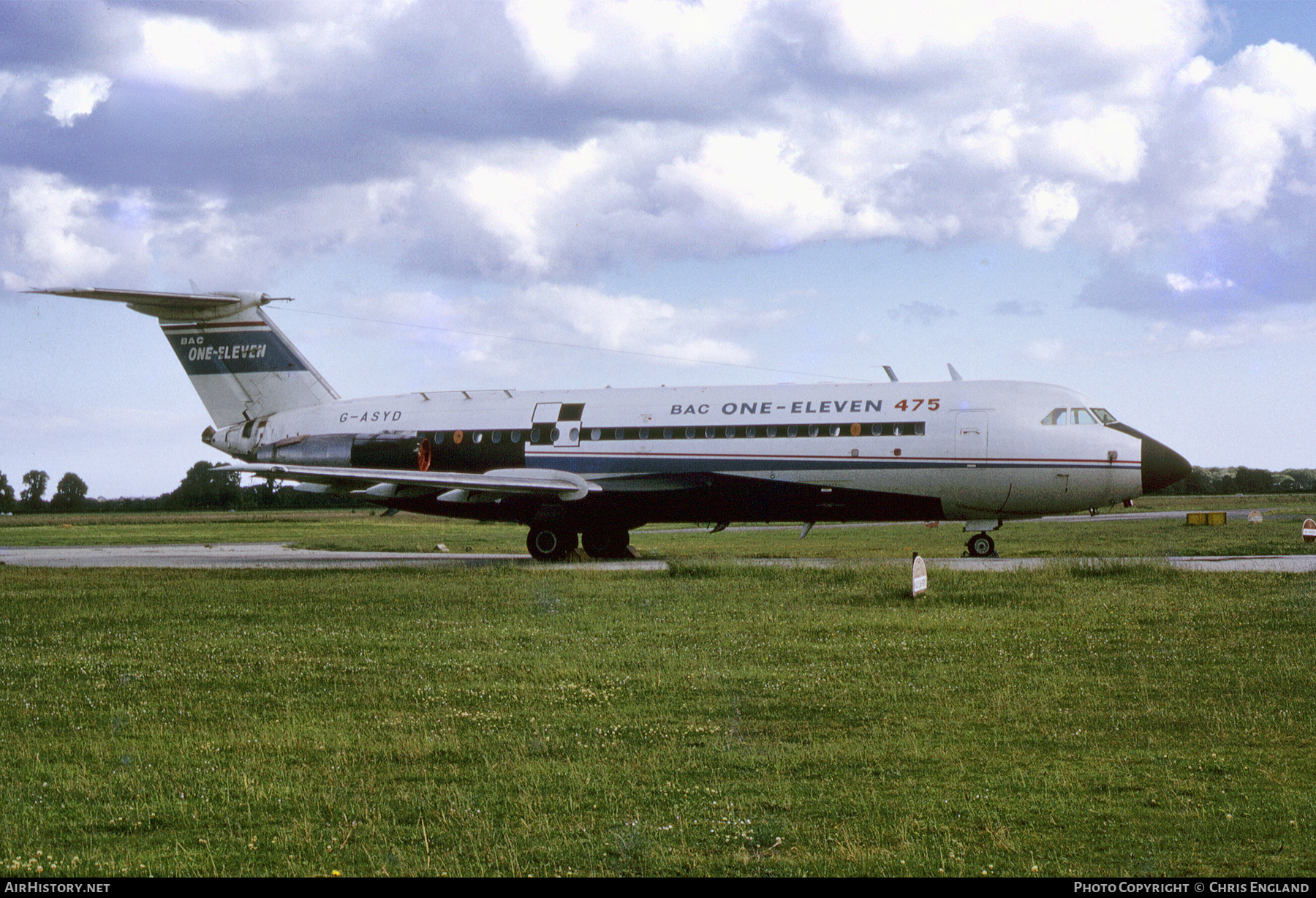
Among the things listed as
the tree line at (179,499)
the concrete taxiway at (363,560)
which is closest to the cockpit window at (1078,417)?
the concrete taxiway at (363,560)

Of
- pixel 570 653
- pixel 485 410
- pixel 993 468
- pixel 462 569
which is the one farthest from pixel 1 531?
pixel 570 653

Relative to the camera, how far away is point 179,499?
122 meters

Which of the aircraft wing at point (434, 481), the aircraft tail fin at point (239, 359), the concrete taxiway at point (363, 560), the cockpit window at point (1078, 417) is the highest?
the aircraft tail fin at point (239, 359)

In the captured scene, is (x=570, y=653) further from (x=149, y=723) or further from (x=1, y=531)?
(x=1, y=531)

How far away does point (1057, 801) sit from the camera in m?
7.48

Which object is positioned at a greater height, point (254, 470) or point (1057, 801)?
point (254, 470)

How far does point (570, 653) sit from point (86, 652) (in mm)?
6061

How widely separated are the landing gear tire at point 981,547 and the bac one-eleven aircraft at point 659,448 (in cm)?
7

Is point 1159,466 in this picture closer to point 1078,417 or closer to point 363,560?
point 1078,417

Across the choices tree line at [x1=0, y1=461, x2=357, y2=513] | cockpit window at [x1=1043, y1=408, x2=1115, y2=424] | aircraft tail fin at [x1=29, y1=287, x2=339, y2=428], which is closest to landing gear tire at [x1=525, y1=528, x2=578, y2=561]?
aircraft tail fin at [x1=29, y1=287, x2=339, y2=428]

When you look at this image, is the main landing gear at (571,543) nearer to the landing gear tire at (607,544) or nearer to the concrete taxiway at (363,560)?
the landing gear tire at (607,544)

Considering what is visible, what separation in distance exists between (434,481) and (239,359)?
9771 mm

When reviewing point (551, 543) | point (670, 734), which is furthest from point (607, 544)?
point (670, 734)

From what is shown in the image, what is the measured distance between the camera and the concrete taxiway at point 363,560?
25.5 metres
